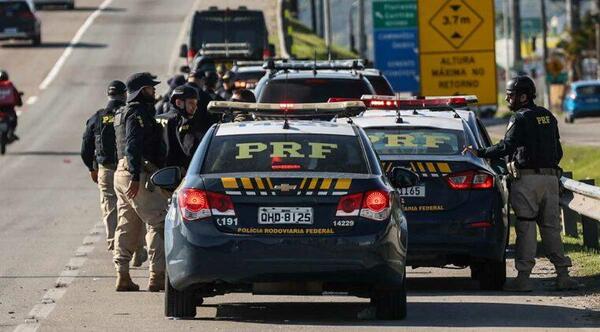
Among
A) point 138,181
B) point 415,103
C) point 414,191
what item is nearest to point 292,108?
point 414,191

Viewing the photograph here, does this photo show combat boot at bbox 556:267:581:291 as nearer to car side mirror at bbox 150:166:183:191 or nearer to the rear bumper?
the rear bumper

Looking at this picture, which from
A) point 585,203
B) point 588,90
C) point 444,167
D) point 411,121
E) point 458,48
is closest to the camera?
point 444,167

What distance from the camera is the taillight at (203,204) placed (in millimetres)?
11539

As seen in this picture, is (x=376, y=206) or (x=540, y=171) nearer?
(x=376, y=206)

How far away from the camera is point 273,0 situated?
7675 cm

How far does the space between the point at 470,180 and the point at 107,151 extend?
363 cm

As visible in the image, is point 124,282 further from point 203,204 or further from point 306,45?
point 306,45

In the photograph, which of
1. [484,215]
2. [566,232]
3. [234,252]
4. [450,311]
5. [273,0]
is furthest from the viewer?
[273,0]

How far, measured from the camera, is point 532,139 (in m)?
14.1

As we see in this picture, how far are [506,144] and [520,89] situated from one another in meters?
0.45

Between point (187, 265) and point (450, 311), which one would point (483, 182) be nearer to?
point (450, 311)

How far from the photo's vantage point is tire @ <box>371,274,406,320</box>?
468 inches

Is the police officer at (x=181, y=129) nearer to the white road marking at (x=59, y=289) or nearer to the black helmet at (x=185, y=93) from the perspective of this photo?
the black helmet at (x=185, y=93)

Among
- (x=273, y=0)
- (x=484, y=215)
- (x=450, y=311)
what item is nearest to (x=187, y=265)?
(x=450, y=311)
